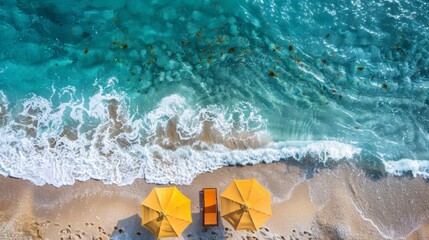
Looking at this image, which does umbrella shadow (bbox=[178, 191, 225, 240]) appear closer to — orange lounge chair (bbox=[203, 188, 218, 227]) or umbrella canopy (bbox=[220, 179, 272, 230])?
orange lounge chair (bbox=[203, 188, 218, 227])

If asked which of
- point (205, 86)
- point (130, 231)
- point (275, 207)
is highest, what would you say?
point (205, 86)

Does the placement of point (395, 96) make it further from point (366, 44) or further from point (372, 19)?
point (372, 19)

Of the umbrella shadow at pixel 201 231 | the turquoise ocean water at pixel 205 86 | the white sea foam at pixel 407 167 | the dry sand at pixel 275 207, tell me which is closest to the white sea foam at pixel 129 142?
the turquoise ocean water at pixel 205 86

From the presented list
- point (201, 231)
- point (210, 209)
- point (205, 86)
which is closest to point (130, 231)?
point (201, 231)

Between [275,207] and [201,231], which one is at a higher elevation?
[275,207]

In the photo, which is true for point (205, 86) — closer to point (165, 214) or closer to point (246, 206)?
point (246, 206)

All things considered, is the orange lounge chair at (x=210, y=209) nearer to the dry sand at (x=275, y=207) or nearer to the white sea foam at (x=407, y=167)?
the dry sand at (x=275, y=207)
